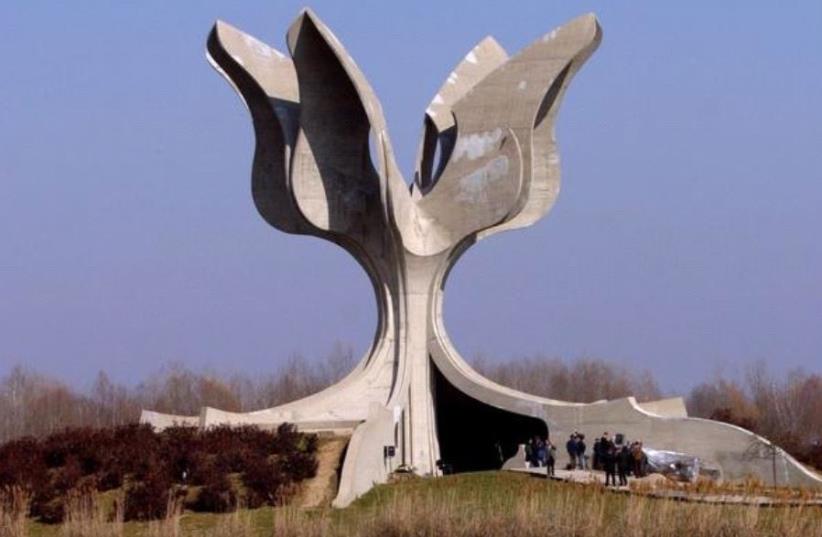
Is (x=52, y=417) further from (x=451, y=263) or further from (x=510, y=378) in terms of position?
(x=451, y=263)

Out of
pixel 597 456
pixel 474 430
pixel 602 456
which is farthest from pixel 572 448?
pixel 474 430

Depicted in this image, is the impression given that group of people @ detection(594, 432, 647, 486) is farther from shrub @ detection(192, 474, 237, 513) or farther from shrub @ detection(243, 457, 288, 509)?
shrub @ detection(192, 474, 237, 513)

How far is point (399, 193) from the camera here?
27891mm

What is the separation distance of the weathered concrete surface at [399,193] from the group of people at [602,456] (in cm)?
78

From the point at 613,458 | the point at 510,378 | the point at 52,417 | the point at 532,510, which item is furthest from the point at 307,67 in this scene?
the point at 510,378

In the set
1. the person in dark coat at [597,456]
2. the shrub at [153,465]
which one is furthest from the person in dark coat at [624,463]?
the shrub at [153,465]

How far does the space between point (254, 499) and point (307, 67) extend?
9025 mm

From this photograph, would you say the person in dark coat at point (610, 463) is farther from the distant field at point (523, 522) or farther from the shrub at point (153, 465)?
the distant field at point (523, 522)

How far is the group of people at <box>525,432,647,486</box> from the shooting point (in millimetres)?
23891

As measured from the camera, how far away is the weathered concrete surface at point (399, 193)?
91.1 ft

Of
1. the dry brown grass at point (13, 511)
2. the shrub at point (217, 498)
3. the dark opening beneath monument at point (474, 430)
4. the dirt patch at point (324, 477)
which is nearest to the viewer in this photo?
the dry brown grass at point (13, 511)

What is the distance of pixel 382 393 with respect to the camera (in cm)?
2886

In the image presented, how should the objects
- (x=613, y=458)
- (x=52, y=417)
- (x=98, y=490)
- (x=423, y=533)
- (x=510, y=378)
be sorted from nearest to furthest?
(x=423, y=533) < (x=98, y=490) < (x=613, y=458) < (x=52, y=417) < (x=510, y=378)

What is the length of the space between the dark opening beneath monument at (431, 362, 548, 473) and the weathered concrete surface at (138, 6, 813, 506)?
1119 mm
